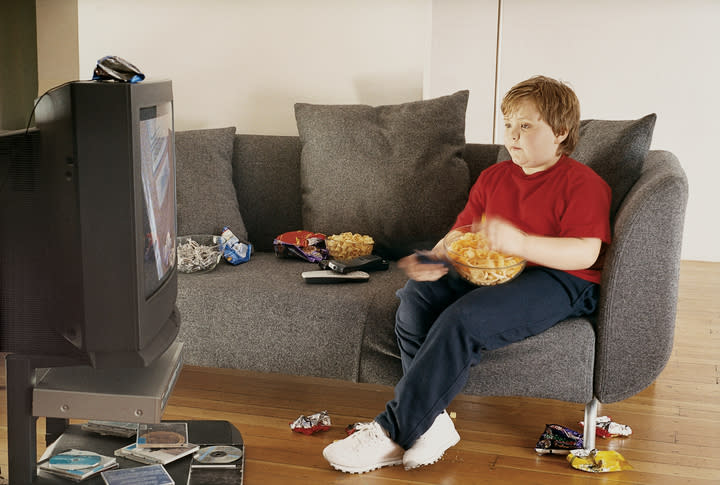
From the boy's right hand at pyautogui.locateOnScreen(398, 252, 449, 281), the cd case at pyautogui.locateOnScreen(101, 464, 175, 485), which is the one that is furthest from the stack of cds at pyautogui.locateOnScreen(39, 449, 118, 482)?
the boy's right hand at pyautogui.locateOnScreen(398, 252, 449, 281)

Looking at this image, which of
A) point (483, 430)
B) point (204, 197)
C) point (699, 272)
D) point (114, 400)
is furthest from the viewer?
point (699, 272)

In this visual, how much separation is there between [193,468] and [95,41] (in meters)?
1.98

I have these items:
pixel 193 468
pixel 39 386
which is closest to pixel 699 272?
pixel 193 468

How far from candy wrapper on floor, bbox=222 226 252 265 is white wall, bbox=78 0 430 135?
0.71 meters

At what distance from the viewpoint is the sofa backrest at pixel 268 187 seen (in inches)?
107

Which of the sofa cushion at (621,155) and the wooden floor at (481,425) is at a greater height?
the sofa cushion at (621,155)

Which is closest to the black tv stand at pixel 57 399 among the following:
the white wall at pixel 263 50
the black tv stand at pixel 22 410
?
the black tv stand at pixel 22 410

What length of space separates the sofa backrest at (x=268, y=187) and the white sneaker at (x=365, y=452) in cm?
102

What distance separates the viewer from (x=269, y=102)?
304cm

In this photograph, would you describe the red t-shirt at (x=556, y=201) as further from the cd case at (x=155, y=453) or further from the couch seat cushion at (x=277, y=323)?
the cd case at (x=155, y=453)

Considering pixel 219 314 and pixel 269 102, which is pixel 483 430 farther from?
pixel 269 102

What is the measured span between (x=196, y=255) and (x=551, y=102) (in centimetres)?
110

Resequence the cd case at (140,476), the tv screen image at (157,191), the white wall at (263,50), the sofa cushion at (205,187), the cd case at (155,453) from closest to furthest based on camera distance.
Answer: the tv screen image at (157,191) < the cd case at (140,476) < the cd case at (155,453) < the sofa cushion at (205,187) < the white wall at (263,50)

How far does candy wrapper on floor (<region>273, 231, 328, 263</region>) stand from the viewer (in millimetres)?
2486
